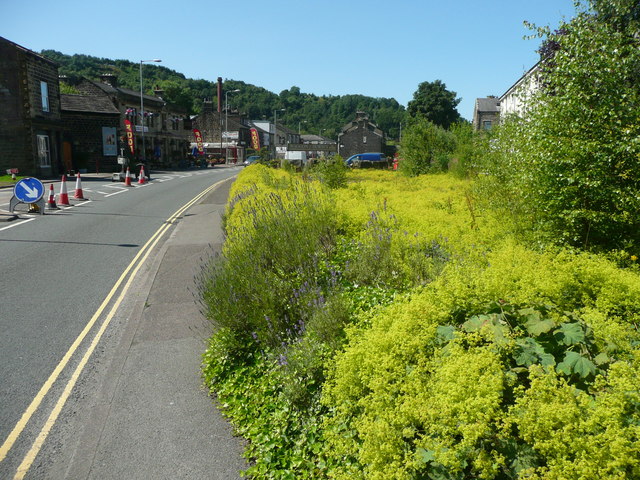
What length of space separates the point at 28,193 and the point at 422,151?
70.3ft

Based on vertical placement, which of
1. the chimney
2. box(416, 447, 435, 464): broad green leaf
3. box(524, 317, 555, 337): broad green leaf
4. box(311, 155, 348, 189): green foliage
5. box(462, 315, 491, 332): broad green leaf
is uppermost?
the chimney

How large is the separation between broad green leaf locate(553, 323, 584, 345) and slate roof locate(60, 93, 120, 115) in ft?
163

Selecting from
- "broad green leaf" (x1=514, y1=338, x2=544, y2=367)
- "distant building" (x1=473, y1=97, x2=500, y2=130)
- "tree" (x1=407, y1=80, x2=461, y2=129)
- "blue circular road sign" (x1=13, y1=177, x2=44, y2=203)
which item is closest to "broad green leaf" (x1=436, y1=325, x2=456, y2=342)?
"broad green leaf" (x1=514, y1=338, x2=544, y2=367)

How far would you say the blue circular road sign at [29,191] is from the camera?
1731 centimetres

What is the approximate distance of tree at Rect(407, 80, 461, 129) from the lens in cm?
9256

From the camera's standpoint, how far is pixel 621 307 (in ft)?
15.6

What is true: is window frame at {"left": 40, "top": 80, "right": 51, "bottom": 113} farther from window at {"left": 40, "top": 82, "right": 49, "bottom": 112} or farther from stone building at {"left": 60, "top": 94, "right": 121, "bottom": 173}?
stone building at {"left": 60, "top": 94, "right": 121, "bottom": 173}

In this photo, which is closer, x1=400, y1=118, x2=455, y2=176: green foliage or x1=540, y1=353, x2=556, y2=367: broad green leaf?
x1=540, y1=353, x2=556, y2=367: broad green leaf

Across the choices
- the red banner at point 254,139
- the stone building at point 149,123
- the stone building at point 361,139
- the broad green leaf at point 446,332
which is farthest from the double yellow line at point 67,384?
the red banner at point 254,139

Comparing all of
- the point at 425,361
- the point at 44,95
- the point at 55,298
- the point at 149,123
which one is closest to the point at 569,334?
the point at 425,361

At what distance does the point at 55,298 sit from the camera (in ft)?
28.5

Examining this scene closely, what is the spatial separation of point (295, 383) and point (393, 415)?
5.24 feet

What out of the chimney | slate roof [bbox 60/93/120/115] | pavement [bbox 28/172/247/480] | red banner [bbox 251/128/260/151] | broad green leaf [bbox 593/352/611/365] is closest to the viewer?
broad green leaf [bbox 593/352/611/365]

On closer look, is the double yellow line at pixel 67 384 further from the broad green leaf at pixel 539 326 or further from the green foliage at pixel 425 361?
the broad green leaf at pixel 539 326
